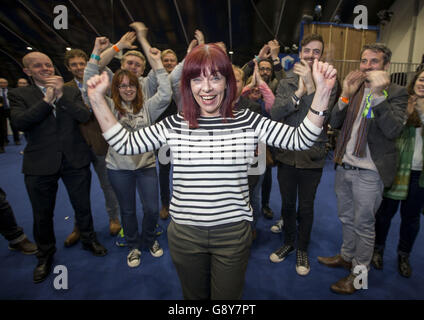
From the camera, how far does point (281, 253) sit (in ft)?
7.80

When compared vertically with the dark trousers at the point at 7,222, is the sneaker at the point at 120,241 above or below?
below

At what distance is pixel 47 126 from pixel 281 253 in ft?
8.52

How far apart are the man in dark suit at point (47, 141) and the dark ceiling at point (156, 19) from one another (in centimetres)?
479

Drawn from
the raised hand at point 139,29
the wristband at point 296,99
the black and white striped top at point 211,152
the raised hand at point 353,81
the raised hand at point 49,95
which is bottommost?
the black and white striped top at point 211,152

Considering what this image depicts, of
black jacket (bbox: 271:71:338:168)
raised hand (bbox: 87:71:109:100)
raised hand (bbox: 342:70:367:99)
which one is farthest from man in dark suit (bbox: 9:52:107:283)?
raised hand (bbox: 342:70:367:99)

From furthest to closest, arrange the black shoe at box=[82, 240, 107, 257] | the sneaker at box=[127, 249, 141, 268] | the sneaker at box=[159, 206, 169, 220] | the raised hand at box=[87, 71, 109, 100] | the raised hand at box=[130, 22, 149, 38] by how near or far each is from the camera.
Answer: the sneaker at box=[159, 206, 169, 220]
the black shoe at box=[82, 240, 107, 257]
the sneaker at box=[127, 249, 141, 268]
the raised hand at box=[130, 22, 149, 38]
the raised hand at box=[87, 71, 109, 100]

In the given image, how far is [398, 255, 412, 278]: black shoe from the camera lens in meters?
2.13

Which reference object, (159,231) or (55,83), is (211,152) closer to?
(55,83)

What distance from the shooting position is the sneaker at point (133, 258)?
2.30m

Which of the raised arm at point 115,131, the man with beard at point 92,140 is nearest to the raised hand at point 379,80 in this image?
the raised arm at point 115,131

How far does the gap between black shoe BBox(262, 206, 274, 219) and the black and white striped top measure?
223cm

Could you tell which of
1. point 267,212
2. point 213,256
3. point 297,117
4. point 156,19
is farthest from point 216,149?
point 156,19

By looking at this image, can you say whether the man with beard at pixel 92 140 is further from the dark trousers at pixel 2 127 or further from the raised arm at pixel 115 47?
the dark trousers at pixel 2 127

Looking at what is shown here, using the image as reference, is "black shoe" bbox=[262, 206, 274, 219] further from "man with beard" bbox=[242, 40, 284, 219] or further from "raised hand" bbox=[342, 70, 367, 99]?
"raised hand" bbox=[342, 70, 367, 99]
